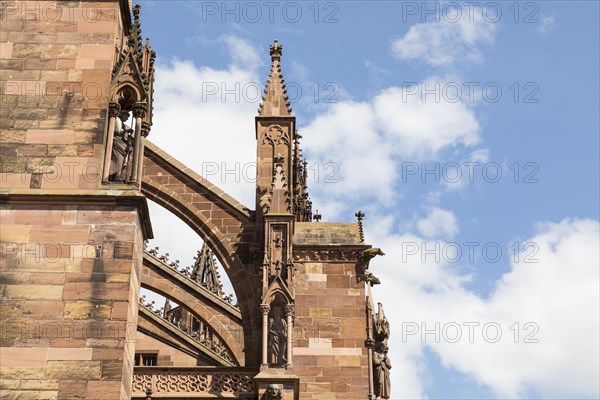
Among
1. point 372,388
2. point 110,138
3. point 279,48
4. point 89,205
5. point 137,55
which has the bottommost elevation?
point 372,388

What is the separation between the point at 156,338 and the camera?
25172 millimetres

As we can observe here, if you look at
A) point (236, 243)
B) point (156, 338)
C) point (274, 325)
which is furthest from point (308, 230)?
point (156, 338)

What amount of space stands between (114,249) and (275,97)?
30.5 ft

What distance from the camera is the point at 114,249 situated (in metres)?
12.2

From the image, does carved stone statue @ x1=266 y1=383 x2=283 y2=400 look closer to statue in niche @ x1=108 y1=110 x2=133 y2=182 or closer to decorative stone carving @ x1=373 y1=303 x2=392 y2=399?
decorative stone carving @ x1=373 y1=303 x2=392 y2=399

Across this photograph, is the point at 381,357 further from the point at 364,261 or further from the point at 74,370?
the point at 74,370

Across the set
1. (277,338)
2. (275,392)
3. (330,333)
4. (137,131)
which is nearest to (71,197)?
(137,131)

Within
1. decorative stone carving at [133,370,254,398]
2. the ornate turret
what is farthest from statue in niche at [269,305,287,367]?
the ornate turret

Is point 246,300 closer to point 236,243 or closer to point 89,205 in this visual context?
point 236,243

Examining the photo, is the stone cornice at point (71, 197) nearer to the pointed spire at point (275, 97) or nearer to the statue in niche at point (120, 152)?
the statue in niche at point (120, 152)

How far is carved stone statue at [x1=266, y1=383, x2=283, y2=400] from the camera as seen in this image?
16984 millimetres

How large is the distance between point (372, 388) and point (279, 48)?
749cm

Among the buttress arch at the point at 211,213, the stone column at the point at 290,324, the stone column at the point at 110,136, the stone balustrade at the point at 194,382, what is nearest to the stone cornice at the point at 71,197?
the stone column at the point at 110,136

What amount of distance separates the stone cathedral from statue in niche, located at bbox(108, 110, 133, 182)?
0.02 meters
